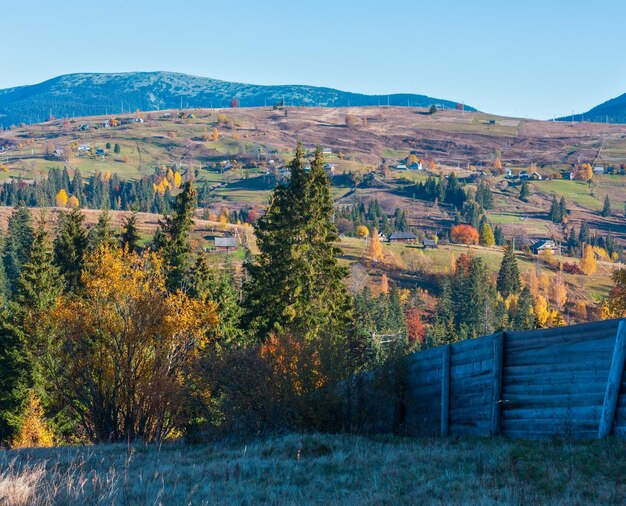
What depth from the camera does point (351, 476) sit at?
9.77 m

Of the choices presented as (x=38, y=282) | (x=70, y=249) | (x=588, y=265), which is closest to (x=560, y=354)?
(x=38, y=282)

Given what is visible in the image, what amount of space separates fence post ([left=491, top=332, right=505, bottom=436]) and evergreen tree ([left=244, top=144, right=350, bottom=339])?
70.4 ft

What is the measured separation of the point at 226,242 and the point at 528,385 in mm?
146551

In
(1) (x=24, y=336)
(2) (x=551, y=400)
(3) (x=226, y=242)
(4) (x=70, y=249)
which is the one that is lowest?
(3) (x=226, y=242)

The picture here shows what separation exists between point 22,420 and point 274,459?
30332mm

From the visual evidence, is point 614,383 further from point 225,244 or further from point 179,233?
point 225,244

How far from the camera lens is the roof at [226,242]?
15536 cm

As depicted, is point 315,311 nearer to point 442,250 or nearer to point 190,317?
point 190,317

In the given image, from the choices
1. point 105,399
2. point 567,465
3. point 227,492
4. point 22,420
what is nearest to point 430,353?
point 567,465

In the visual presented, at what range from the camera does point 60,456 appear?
13141mm

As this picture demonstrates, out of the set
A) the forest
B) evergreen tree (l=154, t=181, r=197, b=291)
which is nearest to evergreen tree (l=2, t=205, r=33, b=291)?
evergreen tree (l=154, t=181, r=197, b=291)

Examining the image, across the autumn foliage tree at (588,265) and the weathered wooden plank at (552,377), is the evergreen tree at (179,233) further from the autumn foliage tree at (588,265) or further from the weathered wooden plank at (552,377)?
the autumn foliage tree at (588,265)

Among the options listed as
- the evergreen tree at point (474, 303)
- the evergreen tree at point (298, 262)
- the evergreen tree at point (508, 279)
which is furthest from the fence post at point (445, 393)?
A: the evergreen tree at point (508, 279)

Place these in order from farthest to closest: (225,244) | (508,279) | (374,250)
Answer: (374,250) → (225,244) → (508,279)
